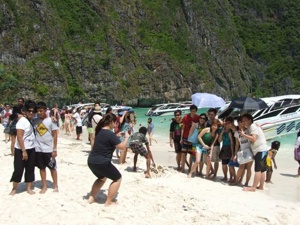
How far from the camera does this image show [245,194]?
8.49m

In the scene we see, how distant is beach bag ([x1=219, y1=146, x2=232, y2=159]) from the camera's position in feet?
31.2

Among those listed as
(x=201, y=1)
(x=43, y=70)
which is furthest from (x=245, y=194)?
(x=201, y=1)

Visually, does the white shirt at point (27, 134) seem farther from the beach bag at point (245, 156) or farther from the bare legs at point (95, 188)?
the beach bag at point (245, 156)

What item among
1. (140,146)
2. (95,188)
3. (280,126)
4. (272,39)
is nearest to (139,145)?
(140,146)

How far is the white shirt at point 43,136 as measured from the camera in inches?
285

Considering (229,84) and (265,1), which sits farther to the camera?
(265,1)

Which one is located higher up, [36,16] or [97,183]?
[36,16]

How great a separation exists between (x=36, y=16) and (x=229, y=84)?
186ft

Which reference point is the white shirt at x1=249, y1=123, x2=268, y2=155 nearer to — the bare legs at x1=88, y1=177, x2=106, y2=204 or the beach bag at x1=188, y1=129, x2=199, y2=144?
the beach bag at x1=188, y1=129, x2=199, y2=144

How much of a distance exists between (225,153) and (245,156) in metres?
0.79

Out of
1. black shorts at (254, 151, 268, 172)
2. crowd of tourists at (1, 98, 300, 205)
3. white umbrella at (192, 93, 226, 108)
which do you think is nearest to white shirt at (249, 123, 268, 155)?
crowd of tourists at (1, 98, 300, 205)

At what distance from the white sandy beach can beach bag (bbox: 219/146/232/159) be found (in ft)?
2.32

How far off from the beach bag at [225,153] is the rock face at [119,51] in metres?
50.1

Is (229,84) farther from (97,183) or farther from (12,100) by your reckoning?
(97,183)
